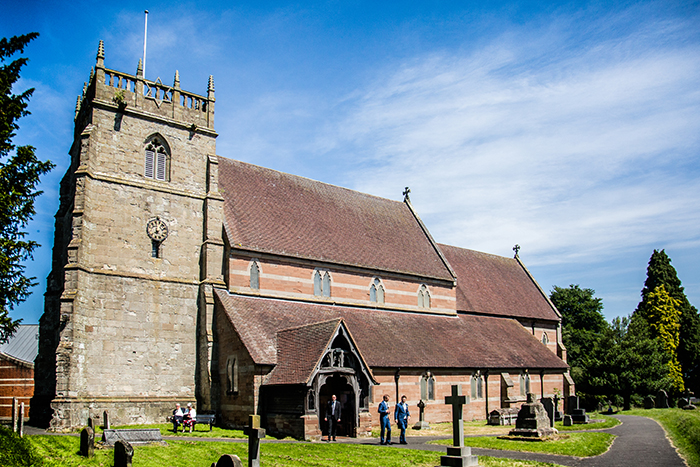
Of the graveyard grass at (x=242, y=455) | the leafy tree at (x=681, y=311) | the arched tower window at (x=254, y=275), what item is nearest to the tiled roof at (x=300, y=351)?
the graveyard grass at (x=242, y=455)

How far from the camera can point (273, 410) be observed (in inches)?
1011

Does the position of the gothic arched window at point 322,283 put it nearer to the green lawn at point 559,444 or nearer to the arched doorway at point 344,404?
the arched doorway at point 344,404

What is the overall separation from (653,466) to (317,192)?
2842cm

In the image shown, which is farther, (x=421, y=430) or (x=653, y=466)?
(x=421, y=430)

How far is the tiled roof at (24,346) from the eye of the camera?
44750 mm

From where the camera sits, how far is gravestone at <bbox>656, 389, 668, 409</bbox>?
46938mm

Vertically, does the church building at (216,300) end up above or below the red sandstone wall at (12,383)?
above

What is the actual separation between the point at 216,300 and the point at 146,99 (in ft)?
38.1

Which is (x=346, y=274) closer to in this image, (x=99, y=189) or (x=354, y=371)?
(x=354, y=371)

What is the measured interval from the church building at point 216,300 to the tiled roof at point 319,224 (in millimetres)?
139

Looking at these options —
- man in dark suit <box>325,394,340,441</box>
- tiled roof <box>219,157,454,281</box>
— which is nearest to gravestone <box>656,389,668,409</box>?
tiled roof <box>219,157,454,281</box>

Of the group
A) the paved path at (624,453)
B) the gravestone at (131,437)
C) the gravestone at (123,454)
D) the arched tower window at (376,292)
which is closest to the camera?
the gravestone at (123,454)

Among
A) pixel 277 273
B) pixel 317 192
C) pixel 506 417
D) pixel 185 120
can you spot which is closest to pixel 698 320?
pixel 506 417

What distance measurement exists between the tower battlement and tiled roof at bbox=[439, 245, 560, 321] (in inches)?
925
